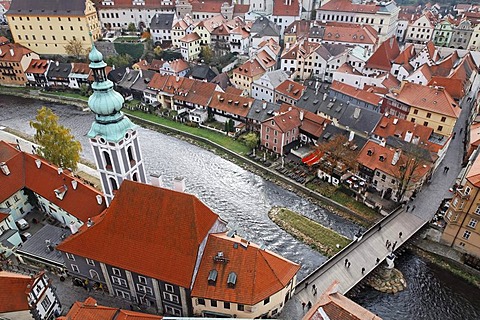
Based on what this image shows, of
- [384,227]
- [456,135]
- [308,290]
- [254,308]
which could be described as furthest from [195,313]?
[456,135]

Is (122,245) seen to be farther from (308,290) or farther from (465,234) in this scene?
(465,234)

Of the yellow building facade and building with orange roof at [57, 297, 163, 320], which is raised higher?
the yellow building facade

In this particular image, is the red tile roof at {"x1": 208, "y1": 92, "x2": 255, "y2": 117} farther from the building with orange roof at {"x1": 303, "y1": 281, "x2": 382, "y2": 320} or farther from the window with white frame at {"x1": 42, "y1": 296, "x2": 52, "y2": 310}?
the building with orange roof at {"x1": 303, "y1": 281, "x2": 382, "y2": 320}

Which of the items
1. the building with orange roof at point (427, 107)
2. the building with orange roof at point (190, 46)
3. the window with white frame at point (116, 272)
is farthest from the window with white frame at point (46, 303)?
the building with orange roof at point (190, 46)

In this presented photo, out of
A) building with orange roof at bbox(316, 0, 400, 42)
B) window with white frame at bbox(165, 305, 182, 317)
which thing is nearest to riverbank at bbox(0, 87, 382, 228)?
window with white frame at bbox(165, 305, 182, 317)

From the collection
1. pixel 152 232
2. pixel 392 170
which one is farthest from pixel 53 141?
pixel 392 170

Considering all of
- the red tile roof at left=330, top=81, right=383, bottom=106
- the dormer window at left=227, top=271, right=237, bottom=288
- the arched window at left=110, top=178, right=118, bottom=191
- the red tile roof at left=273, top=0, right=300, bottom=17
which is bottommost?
the dormer window at left=227, top=271, right=237, bottom=288
